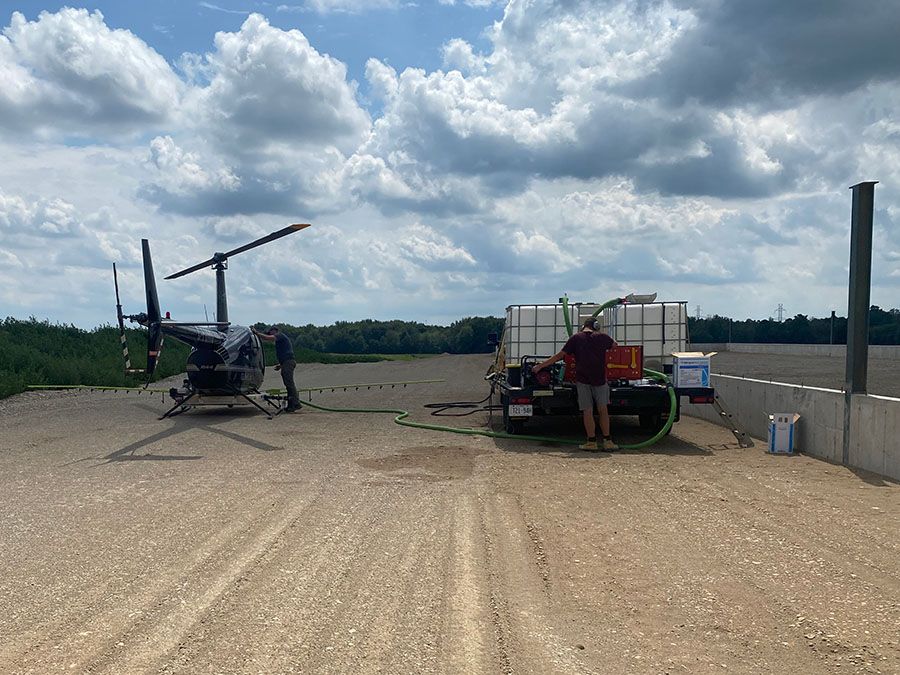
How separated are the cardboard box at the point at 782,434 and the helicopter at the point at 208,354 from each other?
10.8 meters

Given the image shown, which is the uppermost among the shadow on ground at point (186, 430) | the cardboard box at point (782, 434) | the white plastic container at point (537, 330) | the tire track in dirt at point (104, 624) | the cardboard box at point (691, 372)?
the white plastic container at point (537, 330)

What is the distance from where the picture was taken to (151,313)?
16703 millimetres

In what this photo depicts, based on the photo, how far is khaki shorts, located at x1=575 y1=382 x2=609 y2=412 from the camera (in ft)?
39.9

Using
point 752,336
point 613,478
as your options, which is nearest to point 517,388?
point 613,478

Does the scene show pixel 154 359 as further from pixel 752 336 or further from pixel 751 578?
pixel 752 336

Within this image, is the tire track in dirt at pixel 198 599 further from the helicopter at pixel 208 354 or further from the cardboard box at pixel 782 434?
the helicopter at pixel 208 354

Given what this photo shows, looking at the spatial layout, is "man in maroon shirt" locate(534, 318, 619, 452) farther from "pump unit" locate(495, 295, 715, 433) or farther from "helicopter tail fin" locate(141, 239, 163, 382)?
"helicopter tail fin" locate(141, 239, 163, 382)

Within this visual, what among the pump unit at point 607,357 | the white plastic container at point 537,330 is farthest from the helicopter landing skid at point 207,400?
the white plastic container at point 537,330

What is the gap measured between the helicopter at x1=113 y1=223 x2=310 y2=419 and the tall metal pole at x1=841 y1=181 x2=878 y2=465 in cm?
1145

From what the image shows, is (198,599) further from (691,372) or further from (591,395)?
(691,372)

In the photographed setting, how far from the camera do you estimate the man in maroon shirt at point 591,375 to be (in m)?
12.1

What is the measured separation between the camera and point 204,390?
1850 cm

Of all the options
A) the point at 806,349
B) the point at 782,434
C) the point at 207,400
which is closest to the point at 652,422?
the point at 782,434

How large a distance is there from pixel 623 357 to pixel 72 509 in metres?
8.25
